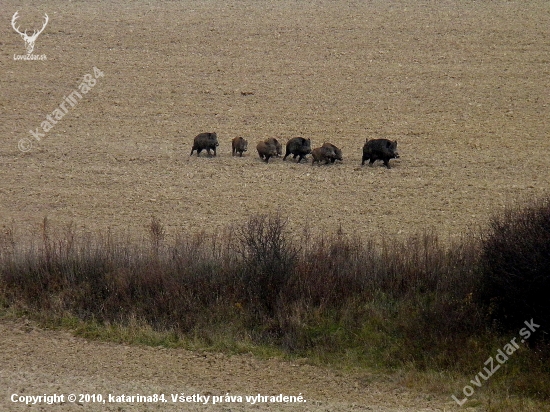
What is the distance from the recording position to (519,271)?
11766mm

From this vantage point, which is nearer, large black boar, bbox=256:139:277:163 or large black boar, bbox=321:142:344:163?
large black boar, bbox=321:142:344:163

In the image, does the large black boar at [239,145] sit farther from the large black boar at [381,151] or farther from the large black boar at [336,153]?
the large black boar at [381,151]

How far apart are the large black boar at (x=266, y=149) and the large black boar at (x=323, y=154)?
1.18 meters

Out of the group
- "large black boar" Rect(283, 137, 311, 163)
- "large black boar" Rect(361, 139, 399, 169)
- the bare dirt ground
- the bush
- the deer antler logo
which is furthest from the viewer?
the deer antler logo

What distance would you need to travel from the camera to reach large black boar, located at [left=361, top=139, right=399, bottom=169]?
2242cm

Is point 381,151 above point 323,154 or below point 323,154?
above
